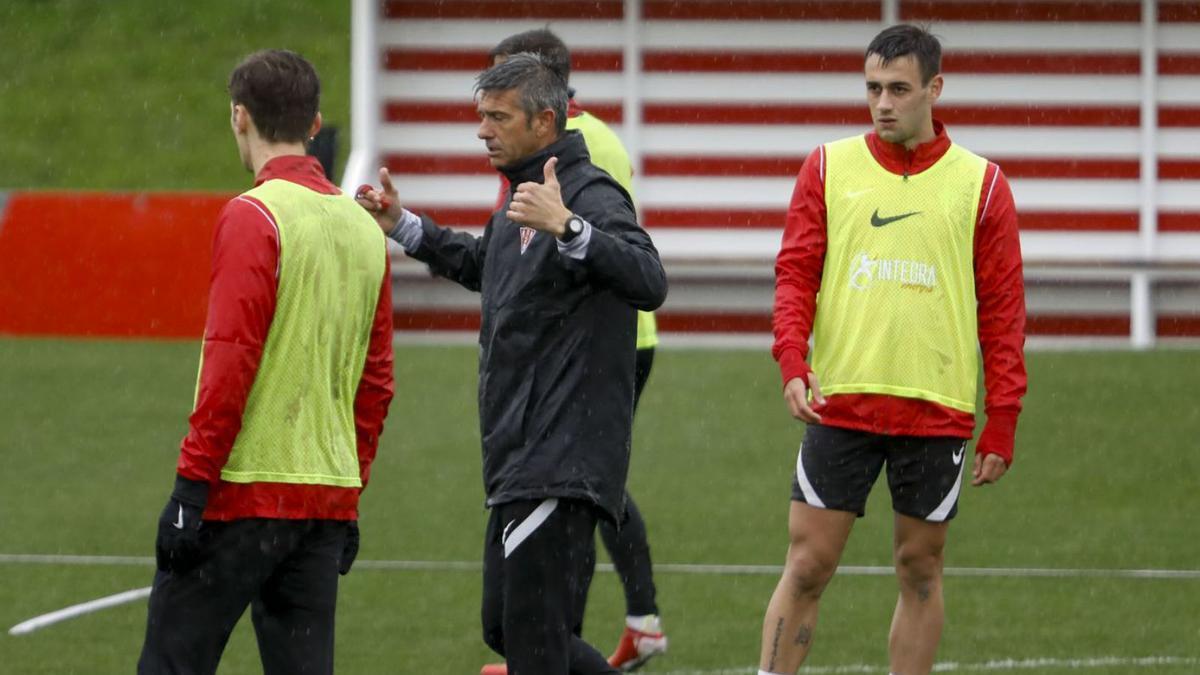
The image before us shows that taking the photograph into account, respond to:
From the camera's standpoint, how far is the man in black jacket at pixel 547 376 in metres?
5.00

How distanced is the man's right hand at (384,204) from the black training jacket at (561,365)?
2.51 feet

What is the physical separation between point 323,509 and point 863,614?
364 centimetres

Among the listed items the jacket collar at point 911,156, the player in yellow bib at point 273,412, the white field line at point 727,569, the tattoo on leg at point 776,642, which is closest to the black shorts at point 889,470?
the tattoo on leg at point 776,642

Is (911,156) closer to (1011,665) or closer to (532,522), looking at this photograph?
(532,522)

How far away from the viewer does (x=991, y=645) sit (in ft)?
A: 24.2

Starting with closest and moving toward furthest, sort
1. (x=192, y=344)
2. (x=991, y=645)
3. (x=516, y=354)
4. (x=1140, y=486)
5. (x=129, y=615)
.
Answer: (x=516, y=354), (x=991, y=645), (x=129, y=615), (x=1140, y=486), (x=192, y=344)

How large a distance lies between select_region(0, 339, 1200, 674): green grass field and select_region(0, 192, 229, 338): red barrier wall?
0.98 feet

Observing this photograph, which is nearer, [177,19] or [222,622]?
[222,622]

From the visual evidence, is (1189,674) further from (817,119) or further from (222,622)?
(817,119)

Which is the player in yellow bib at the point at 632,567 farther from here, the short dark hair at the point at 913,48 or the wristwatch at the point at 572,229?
the wristwatch at the point at 572,229

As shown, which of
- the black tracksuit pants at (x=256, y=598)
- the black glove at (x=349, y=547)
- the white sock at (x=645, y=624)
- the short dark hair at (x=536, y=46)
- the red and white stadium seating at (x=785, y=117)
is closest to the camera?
the black tracksuit pants at (x=256, y=598)

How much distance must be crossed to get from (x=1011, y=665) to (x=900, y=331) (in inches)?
69.6

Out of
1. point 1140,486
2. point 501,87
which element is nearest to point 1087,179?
point 1140,486

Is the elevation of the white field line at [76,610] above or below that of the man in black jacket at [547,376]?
below
